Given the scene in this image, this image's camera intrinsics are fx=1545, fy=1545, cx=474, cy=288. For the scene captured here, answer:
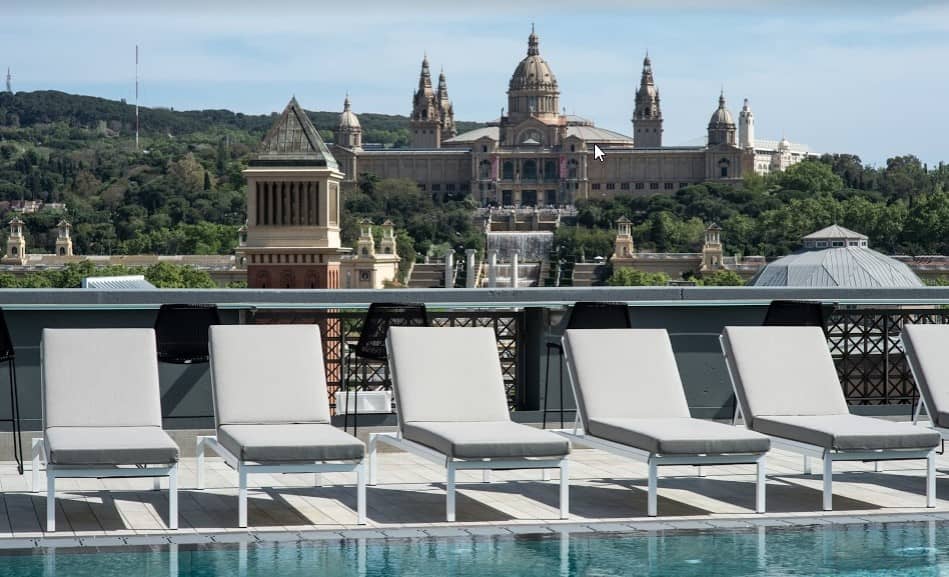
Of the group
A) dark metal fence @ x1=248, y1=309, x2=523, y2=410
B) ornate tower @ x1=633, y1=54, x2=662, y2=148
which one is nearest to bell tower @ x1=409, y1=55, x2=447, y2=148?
ornate tower @ x1=633, y1=54, x2=662, y2=148

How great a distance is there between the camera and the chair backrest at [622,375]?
19.6 feet

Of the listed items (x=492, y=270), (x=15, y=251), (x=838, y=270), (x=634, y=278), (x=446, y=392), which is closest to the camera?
(x=446, y=392)

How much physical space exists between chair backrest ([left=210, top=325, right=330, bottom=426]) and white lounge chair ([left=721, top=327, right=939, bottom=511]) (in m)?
1.66

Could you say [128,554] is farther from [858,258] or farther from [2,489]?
[858,258]

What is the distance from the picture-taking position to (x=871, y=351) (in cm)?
759

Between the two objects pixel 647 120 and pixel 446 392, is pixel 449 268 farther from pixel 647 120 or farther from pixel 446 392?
pixel 647 120

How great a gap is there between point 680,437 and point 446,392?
0.95 metres

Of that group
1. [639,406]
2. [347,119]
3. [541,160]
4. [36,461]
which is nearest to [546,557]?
[639,406]

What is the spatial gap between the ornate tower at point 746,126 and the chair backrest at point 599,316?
136 m

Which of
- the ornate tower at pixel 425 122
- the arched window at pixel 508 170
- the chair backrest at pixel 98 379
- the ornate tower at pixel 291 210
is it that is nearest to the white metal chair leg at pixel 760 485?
the chair backrest at pixel 98 379

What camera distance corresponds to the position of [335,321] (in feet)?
23.5

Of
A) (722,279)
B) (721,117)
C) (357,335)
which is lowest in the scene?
(722,279)

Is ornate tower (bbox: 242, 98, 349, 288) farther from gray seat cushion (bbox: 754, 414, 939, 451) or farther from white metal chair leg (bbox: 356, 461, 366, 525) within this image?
white metal chair leg (bbox: 356, 461, 366, 525)

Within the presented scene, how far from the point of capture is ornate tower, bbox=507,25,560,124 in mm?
134625
